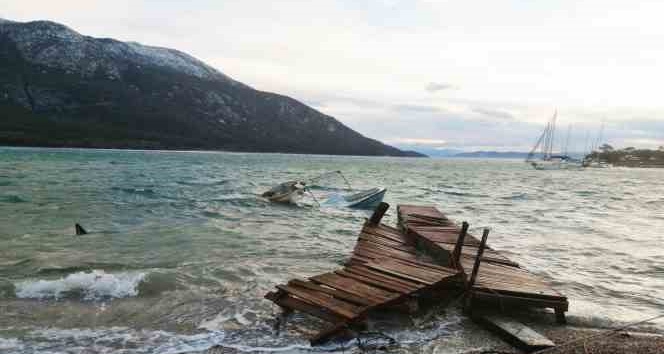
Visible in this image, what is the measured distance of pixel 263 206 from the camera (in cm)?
3219

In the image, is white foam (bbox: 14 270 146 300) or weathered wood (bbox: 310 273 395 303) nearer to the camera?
weathered wood (bbox: 310 273 395 303)

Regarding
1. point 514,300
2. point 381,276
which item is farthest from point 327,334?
point 514,300

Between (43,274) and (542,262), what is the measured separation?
53.3ft

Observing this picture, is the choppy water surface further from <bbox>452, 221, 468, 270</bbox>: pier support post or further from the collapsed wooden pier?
<bbox>452, 221, 468, 270</bbox>: pier support post

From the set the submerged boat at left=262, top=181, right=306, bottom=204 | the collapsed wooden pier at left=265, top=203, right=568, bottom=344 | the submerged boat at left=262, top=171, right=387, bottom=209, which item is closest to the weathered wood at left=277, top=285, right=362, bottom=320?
the collapsed wooden pier at left=265, top=203, right=568, bottom=344

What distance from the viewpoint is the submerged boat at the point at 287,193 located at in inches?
1348

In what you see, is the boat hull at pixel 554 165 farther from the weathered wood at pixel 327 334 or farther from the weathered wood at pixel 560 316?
the weathered wood at pixel 327 334

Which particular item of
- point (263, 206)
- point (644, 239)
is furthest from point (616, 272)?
point (263, 206)

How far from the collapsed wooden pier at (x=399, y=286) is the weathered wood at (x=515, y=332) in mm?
493

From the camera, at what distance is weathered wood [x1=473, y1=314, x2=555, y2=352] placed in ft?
27.5

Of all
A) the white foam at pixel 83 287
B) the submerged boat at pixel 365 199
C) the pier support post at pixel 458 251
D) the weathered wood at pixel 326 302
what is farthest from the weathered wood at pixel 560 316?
the submerged boat at pixel 365 199

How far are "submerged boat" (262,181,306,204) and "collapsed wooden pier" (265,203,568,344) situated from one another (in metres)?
19.8

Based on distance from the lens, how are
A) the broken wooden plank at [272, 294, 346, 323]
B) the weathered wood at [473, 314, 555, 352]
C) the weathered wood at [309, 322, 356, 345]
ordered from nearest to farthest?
the weathered wood at [309, 322, 356, 345], the weathered wood at [473, 314, 555, 352], the broken wooden plank at [272, 294, 346, 323]

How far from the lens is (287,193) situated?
3447 centimetres
